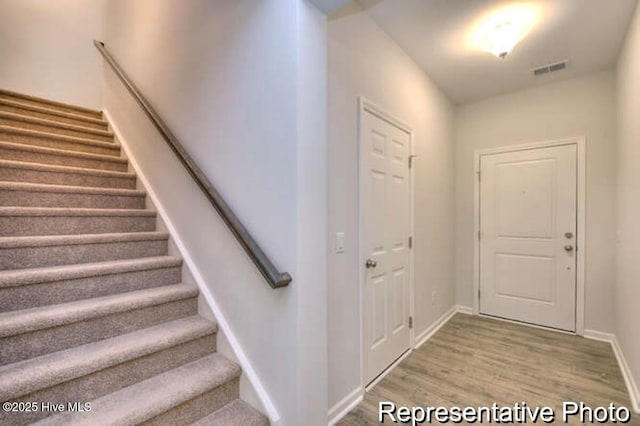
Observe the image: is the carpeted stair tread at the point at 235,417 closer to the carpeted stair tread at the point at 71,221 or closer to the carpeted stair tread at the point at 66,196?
the carpeted stair tread at the point at 71,221

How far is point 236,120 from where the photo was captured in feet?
5.82

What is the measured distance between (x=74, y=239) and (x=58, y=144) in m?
1.32

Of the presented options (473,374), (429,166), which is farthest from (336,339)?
(429,166)

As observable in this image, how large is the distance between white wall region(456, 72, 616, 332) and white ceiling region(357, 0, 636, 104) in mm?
189

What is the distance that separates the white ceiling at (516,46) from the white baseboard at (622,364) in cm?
265

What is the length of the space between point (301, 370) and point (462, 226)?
3.20m

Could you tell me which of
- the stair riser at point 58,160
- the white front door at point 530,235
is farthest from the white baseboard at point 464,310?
the stair riser at point 58,160

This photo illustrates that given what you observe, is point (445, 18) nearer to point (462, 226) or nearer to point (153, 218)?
point (462, 226)

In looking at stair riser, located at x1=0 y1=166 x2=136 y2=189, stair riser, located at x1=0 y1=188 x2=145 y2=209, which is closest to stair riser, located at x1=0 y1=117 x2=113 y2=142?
stair riser, located at x1=0 y1=166 x2=136 y2=189

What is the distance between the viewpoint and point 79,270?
65.9 inches

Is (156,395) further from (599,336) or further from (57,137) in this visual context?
(599,336)

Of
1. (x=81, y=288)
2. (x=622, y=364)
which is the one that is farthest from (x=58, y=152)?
(x=622, y=364)

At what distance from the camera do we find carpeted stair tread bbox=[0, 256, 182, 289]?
1.50 metres

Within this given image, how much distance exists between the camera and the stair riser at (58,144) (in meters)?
2.36
